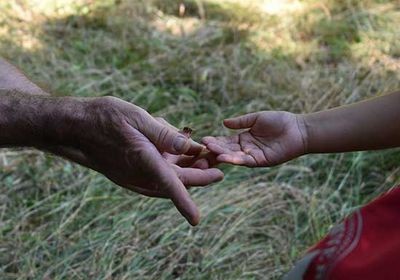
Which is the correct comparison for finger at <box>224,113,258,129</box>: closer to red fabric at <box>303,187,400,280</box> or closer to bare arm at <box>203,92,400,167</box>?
bare arm at <box>203,92,400,167</box>

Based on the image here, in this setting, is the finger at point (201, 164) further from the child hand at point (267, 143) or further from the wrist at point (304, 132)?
the wrist at point (304, 132)

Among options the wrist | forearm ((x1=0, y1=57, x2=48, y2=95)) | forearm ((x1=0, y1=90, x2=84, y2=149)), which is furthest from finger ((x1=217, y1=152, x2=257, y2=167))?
forearm ((x1=0, y1=57, x2=48, y2=95))

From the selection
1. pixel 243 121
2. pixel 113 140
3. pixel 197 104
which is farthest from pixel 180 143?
pixel 197 104

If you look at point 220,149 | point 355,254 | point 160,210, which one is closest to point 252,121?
A: point 220,149

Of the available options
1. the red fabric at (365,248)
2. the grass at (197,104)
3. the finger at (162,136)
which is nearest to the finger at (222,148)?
the finger at (162,136)

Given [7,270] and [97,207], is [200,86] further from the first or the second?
[7,270]

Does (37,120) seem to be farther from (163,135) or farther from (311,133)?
(311,133)
